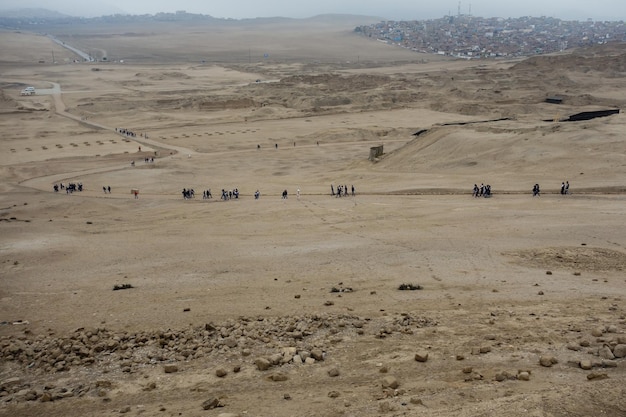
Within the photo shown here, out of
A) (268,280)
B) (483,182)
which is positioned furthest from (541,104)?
(268,280)

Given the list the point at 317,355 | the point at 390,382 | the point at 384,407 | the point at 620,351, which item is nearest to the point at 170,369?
the point at 317,355

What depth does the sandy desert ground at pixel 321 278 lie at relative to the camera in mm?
10438

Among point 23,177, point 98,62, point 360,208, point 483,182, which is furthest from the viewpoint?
point 98,62

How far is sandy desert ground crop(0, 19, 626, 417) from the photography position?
34.2ft

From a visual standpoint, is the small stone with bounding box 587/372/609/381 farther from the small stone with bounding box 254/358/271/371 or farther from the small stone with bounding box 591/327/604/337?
the small stone with bounding box 254/358/271/371

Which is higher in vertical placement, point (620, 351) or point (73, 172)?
point (620, 351)

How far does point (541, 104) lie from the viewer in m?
69.2

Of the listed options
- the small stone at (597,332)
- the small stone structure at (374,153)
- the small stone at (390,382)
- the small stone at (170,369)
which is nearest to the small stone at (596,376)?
the small stone at (597,332)

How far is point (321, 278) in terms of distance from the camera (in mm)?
17125

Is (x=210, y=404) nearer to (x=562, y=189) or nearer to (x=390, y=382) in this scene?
(x=390, y=382)

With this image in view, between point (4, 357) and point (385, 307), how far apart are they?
8.89 metres

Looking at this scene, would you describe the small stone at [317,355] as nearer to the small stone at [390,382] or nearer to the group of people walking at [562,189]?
the small stone at [390,382]

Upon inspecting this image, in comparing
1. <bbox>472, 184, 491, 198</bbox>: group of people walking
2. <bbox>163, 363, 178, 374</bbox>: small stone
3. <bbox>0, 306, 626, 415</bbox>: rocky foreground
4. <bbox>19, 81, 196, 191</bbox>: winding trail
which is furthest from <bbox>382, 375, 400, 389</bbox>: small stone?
<bbox>19, 81, 196, 191</bbox>: winding trail

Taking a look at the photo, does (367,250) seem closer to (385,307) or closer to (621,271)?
(385,307)
